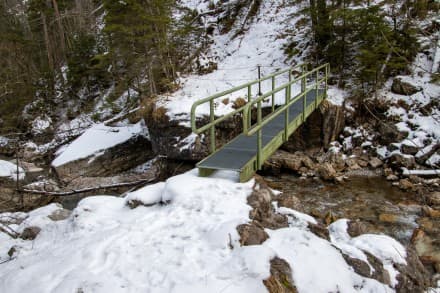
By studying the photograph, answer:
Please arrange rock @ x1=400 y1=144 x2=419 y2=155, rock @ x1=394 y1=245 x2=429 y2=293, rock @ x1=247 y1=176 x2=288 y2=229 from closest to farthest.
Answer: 1. rock @ x1=394 y1=245 x2=429 y2=293
2. rock @ x1=247 y1=176 x2=288 y2=229
3. rock @ x1=400 y1=144 x2=419 y2=155

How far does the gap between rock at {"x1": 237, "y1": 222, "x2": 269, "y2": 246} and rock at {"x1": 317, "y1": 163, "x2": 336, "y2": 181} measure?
20.6 feet

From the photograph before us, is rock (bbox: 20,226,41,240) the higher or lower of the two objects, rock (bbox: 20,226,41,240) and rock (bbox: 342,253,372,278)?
the lower

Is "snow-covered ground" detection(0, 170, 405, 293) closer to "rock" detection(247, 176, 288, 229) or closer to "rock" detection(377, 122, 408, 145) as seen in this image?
"rock" detection(247, 176, 288, 229)

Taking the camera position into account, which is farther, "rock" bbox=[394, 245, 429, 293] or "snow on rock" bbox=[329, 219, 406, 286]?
"snow on rock" bbox=[329, 219, 406, 286]

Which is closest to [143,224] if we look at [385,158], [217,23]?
[385,158]

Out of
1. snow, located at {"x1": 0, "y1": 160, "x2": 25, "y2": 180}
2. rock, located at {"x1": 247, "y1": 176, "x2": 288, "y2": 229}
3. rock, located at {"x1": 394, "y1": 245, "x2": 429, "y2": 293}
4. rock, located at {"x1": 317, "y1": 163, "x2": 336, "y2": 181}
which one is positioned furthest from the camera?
snow, located at {"x1": 0, "y1": 160, "x2": 25, "y2": 180}

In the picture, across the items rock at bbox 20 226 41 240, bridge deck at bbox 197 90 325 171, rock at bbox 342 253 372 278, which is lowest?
rock at bbox 20 226 41 240

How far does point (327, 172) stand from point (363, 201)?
1599mm

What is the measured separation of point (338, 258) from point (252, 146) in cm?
293

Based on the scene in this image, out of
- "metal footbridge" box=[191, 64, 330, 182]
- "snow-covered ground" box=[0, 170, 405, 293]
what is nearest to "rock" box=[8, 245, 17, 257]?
"snow-covered ground" box=[0, 170, 405, 293]

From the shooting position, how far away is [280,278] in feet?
10.0

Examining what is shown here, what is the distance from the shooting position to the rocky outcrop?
1098cm

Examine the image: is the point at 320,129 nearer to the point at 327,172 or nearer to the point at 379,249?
the point at 327,172

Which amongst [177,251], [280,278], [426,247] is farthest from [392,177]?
[177,251]
